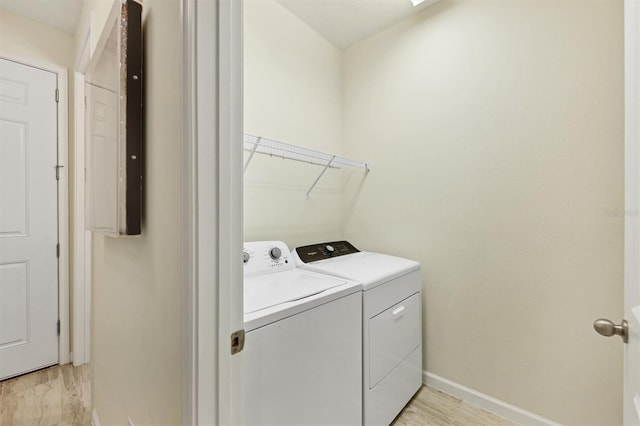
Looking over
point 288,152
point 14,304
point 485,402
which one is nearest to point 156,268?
point 288,152

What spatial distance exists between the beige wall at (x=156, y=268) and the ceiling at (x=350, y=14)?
4.77 ft

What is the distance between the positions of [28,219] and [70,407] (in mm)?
1325

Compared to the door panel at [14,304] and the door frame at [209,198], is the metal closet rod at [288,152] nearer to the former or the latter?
the door frame at [209,198]

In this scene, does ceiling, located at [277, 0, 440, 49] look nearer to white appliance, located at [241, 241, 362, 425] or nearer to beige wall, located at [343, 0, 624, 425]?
beige wall, located at [343, 0, 624, 425]

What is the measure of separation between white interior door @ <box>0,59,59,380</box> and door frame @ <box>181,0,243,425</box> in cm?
232

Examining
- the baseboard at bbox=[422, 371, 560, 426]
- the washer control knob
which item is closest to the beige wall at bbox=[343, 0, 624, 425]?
the baseboard at bbox=[422, 371, 560, 426]

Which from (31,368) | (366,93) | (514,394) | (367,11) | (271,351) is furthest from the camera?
(366,93)

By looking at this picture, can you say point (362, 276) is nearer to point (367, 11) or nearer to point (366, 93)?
point (366, 93)

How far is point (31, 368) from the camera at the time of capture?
2.12 meters

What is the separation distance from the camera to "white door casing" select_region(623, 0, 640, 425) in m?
0.67

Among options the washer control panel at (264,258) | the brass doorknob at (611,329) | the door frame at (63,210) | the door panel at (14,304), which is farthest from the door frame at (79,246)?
the brass doorknob at (611,329)

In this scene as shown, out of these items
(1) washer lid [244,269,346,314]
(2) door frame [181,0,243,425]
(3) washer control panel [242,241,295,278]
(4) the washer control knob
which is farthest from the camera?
(4) the washer control knob

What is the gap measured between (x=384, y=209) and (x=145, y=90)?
167cm

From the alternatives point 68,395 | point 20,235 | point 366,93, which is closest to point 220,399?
point 68,395
